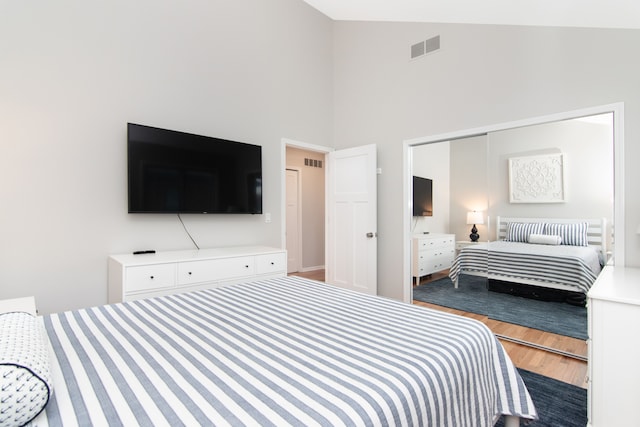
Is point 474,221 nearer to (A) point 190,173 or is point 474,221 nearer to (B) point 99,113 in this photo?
(A) point 190,173

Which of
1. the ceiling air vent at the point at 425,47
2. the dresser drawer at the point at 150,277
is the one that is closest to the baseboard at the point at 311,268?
the dresser drawer at the point at 150,277

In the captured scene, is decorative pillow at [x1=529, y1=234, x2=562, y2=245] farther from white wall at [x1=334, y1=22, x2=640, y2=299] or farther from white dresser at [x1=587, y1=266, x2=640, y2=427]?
white dresser at [x1=587, y1=266, x2=640, y2=427]

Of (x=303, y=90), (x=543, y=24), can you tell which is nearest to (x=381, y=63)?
(x=303, y=90)

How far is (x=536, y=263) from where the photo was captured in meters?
2.85

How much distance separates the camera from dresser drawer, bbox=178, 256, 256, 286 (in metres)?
2.52

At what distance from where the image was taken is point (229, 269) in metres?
2.79

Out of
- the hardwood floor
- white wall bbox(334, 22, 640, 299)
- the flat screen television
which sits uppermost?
white wall bbox(334, 22, 640, 299)

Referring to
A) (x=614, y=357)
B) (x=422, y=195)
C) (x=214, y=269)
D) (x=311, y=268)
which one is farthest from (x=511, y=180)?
(x=311, y=268)

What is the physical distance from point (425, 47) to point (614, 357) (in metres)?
3.28

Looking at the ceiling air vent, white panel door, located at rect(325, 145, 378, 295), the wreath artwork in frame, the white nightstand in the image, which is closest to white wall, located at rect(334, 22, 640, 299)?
the ceiling air vent

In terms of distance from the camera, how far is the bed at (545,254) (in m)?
2.51

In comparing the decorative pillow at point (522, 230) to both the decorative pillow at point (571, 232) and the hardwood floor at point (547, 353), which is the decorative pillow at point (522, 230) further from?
the hardwood floor at point (547, 353)

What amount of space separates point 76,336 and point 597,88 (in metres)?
3.66

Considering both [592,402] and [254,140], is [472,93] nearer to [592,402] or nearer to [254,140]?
[254,140]
